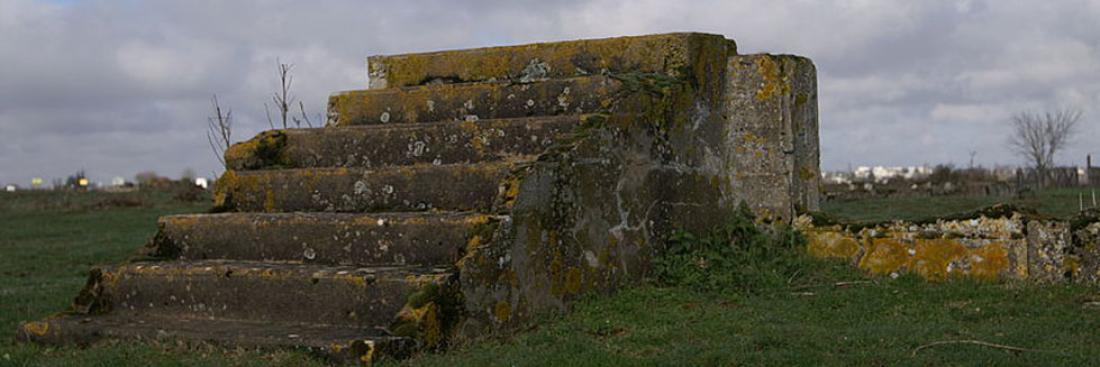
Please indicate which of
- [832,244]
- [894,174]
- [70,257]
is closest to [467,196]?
[832,244]

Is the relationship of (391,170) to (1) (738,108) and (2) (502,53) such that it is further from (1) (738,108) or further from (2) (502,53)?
(1) (738,108)

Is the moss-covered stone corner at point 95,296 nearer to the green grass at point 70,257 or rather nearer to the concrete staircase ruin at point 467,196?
the concrete staircase ruin at point 467,196

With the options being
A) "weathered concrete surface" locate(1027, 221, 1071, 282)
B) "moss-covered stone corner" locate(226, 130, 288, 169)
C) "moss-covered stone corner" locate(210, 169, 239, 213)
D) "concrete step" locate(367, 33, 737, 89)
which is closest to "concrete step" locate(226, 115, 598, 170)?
"moss-covered stone corner" locate(226, 130, 288, 169)

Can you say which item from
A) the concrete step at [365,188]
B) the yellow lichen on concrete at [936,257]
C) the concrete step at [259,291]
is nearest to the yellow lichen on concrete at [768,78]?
the yellow lichen on concrete at [936,257]

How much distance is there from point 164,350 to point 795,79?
500 centimetres

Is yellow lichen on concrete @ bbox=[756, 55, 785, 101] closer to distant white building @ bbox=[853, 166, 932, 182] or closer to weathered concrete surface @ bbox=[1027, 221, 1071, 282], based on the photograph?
weathered concrete surface @ bbox=[1027, 221, 1071, 282]

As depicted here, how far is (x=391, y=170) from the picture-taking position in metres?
6.79

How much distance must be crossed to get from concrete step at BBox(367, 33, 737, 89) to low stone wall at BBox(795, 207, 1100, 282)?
5.69ft

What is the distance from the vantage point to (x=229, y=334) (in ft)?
18.6

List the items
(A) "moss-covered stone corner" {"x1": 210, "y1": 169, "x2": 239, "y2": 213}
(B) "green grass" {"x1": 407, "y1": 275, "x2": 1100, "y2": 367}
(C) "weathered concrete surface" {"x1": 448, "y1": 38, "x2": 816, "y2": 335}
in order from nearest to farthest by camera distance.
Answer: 1. (B) "green grass" {"x1": 407, "y1": 275, "x2": 1100, "y2": 367}
2. (C) "weathered concrete surface" {"x1": 448, "y1": 38, "x2": 816, "y2": 335}
3. (A) "moss-covered stone corner" {"x1": 210, "y1": 169, "x2": 239, "y2": 213}

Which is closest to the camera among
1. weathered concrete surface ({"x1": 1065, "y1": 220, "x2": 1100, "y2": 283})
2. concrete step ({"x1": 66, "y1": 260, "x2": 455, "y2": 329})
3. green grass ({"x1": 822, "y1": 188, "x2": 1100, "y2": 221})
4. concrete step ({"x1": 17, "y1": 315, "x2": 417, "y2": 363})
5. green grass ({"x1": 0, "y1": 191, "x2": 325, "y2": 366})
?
concrete step ({"x1": 17, "y1": 315, "x2": 417, "y2": 363})

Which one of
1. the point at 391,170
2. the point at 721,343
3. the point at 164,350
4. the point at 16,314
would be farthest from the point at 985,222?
the point at 16,314

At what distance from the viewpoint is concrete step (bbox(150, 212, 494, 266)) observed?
6020 mm

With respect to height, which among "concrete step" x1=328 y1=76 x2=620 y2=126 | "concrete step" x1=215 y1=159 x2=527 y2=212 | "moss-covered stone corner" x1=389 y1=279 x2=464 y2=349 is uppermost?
"concrete step" x1=328 y1=76 x2=620 y2=126
